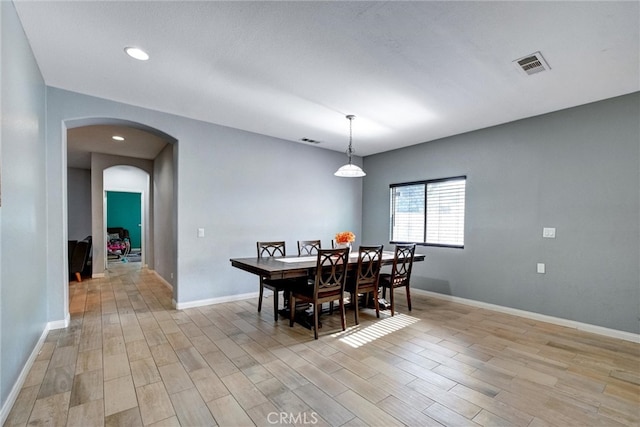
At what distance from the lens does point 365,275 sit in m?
3.72

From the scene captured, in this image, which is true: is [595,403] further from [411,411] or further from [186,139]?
[186,139]

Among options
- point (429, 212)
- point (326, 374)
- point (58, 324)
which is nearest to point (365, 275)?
point (326, 374)

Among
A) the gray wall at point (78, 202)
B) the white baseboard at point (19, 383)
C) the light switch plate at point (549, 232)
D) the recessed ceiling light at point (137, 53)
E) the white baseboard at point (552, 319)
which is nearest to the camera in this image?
the white baseboard at point (19, 383)

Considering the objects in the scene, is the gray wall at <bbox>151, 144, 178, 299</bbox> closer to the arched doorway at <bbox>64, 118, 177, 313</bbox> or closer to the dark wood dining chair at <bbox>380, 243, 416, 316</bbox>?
the arched doorway at <bbox>64, 118, 177, 313</bbox>

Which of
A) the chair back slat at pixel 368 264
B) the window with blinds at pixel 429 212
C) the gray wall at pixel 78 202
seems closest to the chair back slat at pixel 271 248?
the chair back slat at pixel 368 264

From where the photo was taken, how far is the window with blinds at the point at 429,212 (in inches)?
189

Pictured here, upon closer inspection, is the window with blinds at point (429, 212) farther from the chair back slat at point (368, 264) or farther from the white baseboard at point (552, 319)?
the chair back slat at point (368, 264)

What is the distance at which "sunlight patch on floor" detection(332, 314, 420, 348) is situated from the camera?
3.12 m

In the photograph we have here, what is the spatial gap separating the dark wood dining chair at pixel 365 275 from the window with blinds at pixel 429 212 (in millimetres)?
1779

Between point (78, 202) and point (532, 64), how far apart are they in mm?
10206

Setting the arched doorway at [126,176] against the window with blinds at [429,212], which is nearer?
the window with blinds at [429,212]

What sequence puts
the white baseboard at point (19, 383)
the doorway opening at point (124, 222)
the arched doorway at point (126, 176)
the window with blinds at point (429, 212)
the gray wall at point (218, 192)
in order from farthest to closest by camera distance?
the doorway opening at point (124, 222), the arched doorway at point (126, 176), the window with blinds at point (429, 212), the gray wall at point (218, 192), the white baseboard at point (19, 383)

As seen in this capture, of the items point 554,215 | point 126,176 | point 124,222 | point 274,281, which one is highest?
→ point 126,176

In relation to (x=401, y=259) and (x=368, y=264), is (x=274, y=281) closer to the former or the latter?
(x=368, y=264)
